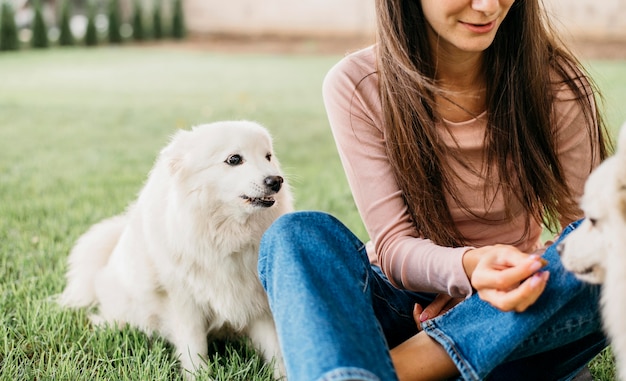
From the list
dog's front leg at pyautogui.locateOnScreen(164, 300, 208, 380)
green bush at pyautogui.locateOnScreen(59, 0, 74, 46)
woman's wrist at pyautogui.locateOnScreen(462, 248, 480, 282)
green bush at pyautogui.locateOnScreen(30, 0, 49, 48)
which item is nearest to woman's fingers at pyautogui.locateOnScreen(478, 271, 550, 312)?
woman's wrist at pyautogui.locateOnScreen(462, 248, 480, 282)

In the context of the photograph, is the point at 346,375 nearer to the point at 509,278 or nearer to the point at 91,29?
the point at 509,278

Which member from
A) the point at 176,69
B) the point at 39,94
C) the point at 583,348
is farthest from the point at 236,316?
the point at 176,69

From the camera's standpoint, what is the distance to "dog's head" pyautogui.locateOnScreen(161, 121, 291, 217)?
2279 millimetres

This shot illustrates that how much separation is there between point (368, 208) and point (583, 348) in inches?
28.2

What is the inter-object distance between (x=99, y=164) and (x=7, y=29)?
14.1m

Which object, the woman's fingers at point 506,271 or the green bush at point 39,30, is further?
the green bush at point 39,30

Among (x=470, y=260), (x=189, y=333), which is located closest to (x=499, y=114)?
(x=470, y=260)

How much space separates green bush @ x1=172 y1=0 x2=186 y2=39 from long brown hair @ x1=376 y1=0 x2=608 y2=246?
21.0 metres

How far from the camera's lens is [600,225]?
1.51 metres

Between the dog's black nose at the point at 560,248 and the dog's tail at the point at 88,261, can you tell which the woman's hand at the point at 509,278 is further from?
the dog's tail at the point at 88,261

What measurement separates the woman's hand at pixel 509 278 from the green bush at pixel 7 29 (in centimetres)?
1814

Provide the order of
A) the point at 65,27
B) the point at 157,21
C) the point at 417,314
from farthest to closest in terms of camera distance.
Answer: the point at 157,21, the point at 65,27, the point at 417,314

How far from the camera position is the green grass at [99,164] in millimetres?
2318

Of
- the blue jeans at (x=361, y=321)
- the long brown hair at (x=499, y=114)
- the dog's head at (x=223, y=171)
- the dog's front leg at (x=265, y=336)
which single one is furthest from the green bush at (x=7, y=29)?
the blue jeans at (x=361, y=321)
